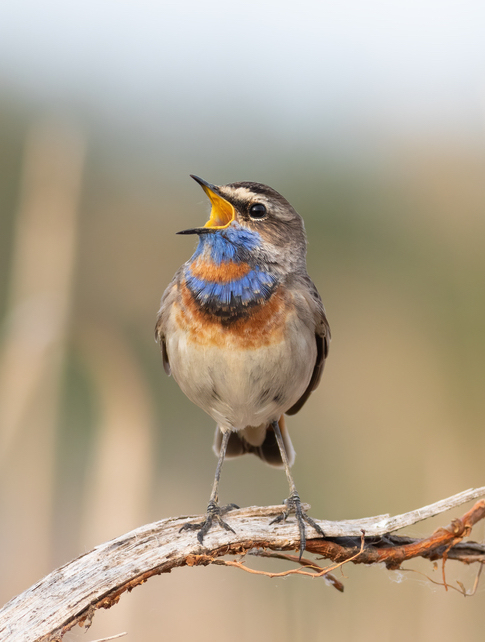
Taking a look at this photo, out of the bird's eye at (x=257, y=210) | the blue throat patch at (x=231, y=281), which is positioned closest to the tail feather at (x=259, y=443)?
the blue throat patch at (x=231, y=281)

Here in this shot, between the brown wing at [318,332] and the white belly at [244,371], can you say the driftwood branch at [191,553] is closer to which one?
the white belly at [244,371]

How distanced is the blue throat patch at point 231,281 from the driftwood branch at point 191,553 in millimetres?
1110

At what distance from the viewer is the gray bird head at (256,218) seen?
3.81 metres

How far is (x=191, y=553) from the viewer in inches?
117

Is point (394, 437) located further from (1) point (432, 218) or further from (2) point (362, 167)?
(2) point (362, 167)

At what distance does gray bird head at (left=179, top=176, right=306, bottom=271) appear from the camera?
3811mm

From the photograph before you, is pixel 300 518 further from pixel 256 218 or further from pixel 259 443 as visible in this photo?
pixel 256 218

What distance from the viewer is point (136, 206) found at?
7762 mm

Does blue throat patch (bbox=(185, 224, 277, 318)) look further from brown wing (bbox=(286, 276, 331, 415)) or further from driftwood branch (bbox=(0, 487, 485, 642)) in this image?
driftwood branch (bbox=(0, 487, 485, 642))

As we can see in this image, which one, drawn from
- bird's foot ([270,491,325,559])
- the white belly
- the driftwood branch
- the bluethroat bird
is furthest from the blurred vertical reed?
bird's foot ([270,491,325,559])

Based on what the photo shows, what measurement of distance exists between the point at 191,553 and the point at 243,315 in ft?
→ 4.22

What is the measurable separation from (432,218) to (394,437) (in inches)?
88.1

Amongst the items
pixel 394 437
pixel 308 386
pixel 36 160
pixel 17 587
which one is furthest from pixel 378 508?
pixel 36 160

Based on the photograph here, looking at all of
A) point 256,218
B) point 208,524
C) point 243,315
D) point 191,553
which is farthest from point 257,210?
point 191,553
